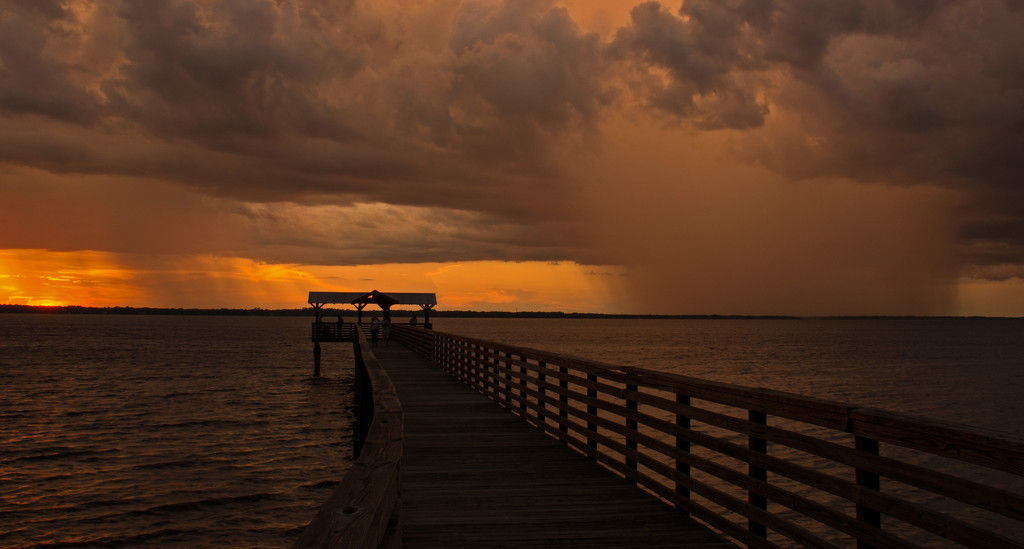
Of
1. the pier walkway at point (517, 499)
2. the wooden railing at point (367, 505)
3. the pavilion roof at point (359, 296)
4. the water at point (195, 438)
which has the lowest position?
the water at point (195, 438)

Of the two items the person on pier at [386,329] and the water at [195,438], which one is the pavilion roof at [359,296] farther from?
the person on pier at [386,329]

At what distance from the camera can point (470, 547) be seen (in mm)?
5258

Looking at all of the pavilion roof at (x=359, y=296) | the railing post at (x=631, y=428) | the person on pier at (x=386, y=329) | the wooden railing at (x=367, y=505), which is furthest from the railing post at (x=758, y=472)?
the pavilion roof at (x=359, y=296)

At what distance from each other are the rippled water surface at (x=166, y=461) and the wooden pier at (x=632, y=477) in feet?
15.9

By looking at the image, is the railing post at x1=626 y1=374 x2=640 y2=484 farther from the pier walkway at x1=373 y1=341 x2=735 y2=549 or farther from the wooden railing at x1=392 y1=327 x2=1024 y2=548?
the pier walkway at x1=373 y1=341 x2=735 y2=549

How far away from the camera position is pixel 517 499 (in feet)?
21.8

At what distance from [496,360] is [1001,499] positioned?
37.2ft

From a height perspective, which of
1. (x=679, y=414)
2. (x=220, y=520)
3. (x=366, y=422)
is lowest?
(x=220, y=520)

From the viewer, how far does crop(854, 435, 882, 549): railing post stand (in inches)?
159

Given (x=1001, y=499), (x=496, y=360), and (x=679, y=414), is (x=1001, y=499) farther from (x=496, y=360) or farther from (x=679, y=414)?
(x=496, y=360)

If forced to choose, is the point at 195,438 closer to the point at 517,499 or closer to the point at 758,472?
the point at 517,499

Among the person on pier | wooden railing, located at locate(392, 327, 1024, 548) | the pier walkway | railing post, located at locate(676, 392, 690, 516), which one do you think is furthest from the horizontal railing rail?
railing post, located at locate(676, 392, 690, 516)

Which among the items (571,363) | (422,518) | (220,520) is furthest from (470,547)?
(220,520)

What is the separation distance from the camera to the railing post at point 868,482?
13.3ft
